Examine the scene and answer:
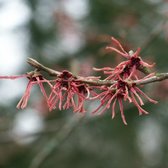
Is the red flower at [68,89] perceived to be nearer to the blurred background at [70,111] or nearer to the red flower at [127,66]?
the red flower at [127,66]

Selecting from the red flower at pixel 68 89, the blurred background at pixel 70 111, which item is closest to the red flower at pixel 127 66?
the red flower at pixel 68 89

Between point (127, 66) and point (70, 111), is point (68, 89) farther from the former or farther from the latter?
point (70, 111)

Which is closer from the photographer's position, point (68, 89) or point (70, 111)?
point (68, 89)

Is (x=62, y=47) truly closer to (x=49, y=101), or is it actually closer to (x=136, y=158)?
(x=136, y=158)

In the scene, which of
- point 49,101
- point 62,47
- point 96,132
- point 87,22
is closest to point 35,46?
point 62,47

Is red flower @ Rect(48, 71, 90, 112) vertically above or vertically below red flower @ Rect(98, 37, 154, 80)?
below

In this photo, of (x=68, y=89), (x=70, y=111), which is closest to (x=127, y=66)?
(x=68, y=89)

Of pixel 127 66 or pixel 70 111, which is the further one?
→ pixel 70 111

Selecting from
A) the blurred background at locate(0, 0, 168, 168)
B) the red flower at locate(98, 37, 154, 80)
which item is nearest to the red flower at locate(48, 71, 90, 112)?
the red flower at locate(98, 37, 154, 80)

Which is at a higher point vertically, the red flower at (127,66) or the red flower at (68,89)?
the red flower at (127,66)

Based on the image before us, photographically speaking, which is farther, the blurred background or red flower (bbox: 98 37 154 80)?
the blurred background

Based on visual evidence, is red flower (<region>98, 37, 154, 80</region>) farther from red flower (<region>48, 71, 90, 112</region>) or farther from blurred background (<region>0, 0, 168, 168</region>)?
blurred background (<region>0, 0, 168, 168</region>)
